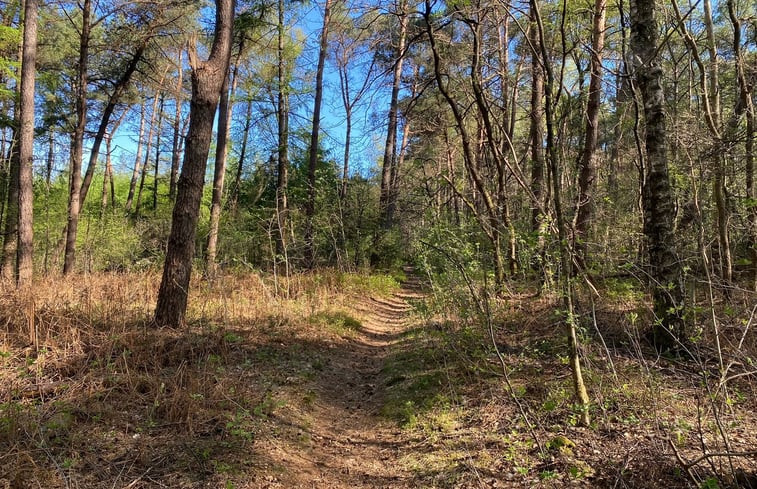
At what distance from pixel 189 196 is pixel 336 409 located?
3539 millimetres

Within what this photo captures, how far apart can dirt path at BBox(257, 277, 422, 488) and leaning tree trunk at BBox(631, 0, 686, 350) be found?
2.95 metres

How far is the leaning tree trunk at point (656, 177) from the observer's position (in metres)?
4.23

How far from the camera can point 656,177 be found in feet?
14.2

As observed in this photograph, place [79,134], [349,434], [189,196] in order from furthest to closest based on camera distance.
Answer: [79,134], [189,196], [349,434]

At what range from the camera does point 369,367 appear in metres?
6.18

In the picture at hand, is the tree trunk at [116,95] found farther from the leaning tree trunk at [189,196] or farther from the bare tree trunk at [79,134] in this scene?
the leaning tree trunk at [189,196]

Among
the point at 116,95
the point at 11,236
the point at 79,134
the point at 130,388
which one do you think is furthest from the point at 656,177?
the point at 116,95

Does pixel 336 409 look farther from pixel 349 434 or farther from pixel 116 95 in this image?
pixel 116 95

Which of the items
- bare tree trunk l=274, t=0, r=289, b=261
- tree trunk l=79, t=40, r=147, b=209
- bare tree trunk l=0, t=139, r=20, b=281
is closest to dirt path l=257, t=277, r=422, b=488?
bare tree trunk l=274, t=0, r=289, b=261

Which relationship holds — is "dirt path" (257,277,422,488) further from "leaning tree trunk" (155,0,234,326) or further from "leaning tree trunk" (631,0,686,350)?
"leaning tree trunk" (631,0,686,350)

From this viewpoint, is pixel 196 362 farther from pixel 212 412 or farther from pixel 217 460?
pixel 217 460

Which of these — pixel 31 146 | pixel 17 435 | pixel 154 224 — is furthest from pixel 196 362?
pixel 154 224

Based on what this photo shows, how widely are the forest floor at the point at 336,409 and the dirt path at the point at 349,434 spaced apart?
20 mm

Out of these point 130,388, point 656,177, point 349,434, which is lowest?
point 349,434
